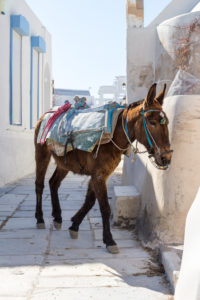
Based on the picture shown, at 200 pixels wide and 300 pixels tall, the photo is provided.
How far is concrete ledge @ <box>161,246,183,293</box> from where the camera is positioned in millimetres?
2617

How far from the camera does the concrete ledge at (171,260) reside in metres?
2.62

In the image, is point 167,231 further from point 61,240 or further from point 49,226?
point 49,226

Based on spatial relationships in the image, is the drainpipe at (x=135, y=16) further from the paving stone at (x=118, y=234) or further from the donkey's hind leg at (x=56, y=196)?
the paving stone at (x=118, y=234)

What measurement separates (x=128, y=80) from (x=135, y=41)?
825 millimetres

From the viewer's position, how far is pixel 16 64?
940 centimetres

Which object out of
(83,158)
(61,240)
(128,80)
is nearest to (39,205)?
(61,240)

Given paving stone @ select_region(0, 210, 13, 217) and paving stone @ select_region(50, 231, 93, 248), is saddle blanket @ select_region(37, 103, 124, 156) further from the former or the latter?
paving stone @ select_region(0, 210, 13, 217)

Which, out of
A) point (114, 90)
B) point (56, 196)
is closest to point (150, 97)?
point (56, 196)

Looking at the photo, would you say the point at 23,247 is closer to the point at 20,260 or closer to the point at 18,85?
the point at 20,260

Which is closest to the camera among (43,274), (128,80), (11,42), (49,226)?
(43,274)

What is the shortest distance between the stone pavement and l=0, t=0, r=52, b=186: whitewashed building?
411cm

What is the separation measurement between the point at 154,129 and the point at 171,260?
1122mm

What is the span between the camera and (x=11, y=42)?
8727 mm

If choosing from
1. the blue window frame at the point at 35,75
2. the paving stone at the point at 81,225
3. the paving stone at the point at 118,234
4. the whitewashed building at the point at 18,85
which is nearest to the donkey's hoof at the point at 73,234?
the paving stone at the point at 118,234
